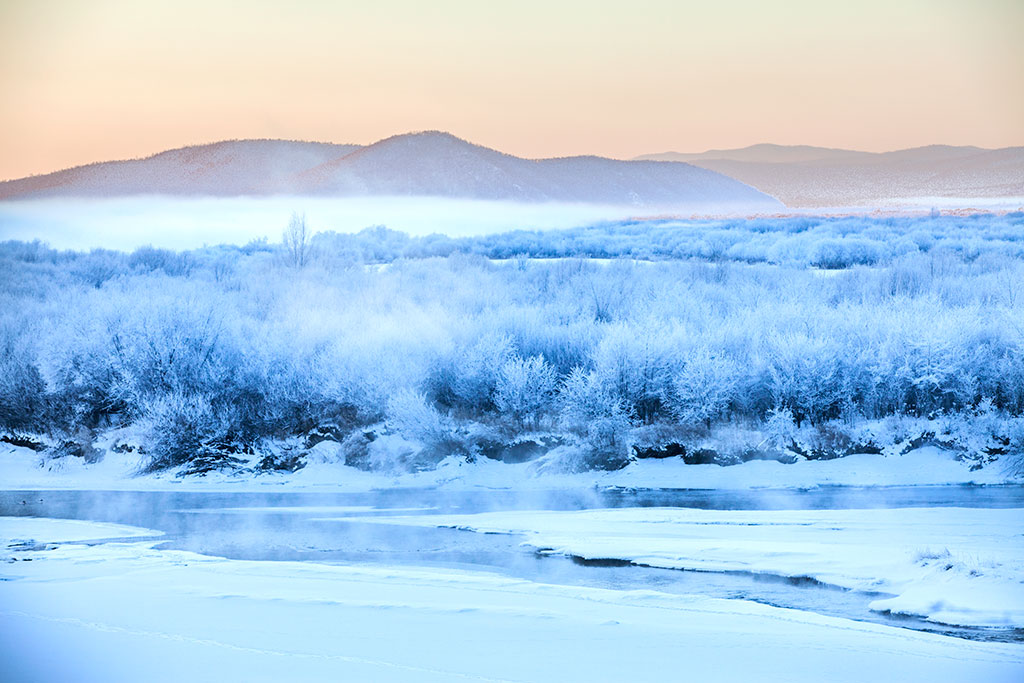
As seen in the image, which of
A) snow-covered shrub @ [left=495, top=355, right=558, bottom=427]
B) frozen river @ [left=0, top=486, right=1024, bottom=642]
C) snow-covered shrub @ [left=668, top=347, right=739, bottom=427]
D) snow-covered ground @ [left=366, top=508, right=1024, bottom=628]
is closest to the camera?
snow-covered ground @ [left=366, top=508, right=1024, bottom=628]

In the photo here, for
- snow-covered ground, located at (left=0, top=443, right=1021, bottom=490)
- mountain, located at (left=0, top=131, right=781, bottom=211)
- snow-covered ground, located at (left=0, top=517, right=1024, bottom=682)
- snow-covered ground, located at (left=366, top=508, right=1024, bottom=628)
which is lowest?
snow-covered ground, located at (left=0, top=443, right=1021, bottom=490)

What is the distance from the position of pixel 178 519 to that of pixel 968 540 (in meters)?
11.1

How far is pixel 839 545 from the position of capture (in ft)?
44.2

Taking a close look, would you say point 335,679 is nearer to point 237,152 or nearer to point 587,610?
point 587,610

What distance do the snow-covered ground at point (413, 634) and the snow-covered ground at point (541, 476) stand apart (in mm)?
7079

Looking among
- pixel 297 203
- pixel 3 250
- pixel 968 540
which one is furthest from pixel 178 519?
pixel 3 250

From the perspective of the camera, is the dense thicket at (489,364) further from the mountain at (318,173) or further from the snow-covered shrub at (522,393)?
the mountain at (318,173)

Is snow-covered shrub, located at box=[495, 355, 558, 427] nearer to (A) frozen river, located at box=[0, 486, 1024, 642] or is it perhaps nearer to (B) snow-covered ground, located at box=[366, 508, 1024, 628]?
(A) frozen river, located at box=[0, 486, 1024, 642]

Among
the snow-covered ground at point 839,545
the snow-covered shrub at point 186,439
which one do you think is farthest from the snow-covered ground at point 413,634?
the snow-covered shrub at point 186,439

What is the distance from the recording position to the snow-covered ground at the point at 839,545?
1098 cm

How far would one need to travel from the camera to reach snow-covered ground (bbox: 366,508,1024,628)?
1098cm

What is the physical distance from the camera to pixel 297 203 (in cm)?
4766

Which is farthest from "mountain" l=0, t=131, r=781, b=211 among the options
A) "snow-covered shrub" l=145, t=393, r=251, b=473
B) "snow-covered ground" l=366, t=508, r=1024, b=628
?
"snow-covered ground" l=366, t=508, r=1024, b=628

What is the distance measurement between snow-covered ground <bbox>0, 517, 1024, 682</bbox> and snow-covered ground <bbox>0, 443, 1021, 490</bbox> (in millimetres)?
7079
